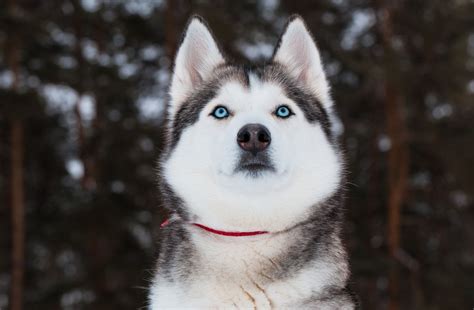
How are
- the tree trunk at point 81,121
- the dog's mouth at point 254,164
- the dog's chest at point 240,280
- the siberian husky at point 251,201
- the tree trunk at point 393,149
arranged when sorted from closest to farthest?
the dog's chest at point 240,280 < the siberian husky at point 251,201 < the dog's mouth at point 254,164 < the tree trunk at point 81,121 < the tree trunk at point 393,149

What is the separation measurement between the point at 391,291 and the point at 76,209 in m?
6.56

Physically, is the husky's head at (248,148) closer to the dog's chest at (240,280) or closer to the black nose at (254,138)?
the black nose at (254,138)

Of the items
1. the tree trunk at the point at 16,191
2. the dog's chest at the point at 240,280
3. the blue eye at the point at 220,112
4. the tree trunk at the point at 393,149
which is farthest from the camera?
the tree trunk at the point at 393,149

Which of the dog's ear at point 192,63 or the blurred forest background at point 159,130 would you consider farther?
the blurred forest background at point 159,130

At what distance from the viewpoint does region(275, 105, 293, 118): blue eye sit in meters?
Answer: 4.07

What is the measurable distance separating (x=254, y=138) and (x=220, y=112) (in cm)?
40

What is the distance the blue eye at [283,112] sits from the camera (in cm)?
407

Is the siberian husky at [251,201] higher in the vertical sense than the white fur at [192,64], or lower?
lower

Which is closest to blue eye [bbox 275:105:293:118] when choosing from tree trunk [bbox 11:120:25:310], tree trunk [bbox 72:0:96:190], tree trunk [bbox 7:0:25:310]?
tree trunk [bbox 72:0:96:190]

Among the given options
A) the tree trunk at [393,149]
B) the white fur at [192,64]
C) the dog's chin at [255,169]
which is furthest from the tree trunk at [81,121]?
the dog's chin at [255,169]

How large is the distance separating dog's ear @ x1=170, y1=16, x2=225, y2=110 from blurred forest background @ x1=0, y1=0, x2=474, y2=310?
6.46 m

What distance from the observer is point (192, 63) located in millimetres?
4660

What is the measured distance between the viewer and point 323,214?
13.5 ft

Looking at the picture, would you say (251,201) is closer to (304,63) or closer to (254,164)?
(254,164)
